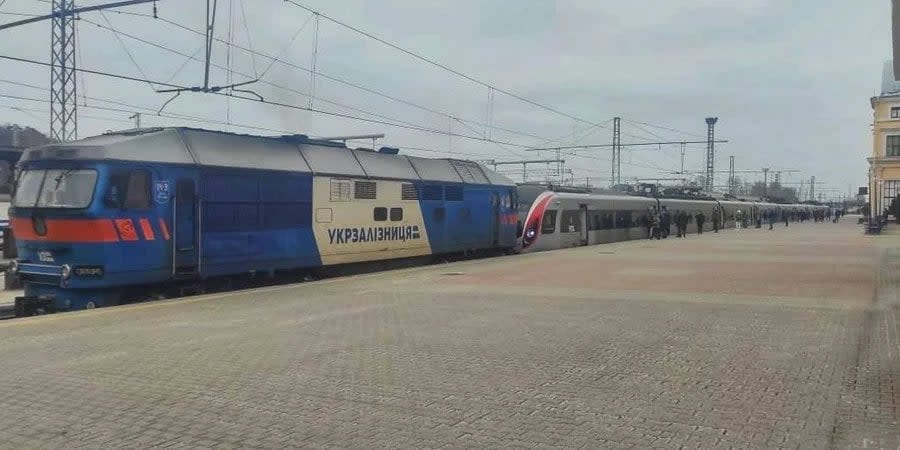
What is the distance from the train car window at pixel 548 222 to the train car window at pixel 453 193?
7949 millimetres

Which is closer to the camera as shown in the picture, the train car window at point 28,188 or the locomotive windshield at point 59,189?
the locomotive windshield at point 59,189

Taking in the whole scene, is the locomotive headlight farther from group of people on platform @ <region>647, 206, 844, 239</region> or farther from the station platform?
group of people on platform @ <region>647, 206, 844, 239</region>

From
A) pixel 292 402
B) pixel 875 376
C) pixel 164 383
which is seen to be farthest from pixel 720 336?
pixel 164 383

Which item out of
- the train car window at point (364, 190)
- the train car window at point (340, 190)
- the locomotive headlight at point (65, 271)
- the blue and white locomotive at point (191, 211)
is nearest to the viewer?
the locomotive headlight at point (65, 271)

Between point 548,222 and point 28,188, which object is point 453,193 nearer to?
point 548,222

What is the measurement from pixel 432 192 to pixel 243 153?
6799 millimetres

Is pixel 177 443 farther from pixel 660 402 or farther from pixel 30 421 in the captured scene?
pixel 660 402

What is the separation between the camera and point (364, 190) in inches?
717

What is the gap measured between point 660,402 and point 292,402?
3035mm

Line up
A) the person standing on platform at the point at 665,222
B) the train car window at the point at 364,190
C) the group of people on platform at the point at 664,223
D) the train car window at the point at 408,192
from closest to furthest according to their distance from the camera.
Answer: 1. the train car window at the point at 364,190
2. the train car window at the point at 408,192
3. the group of people on platform at the point at 664,223
4. the person standing on platform at the point at 665,222

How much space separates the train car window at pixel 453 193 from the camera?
21.6m

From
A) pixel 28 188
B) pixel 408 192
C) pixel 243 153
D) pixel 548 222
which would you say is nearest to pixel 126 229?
pixel 28 188

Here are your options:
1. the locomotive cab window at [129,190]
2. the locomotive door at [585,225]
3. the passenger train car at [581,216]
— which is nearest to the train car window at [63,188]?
the locomotive cab window at [129,190]

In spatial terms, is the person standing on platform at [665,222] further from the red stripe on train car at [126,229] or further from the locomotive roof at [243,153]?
the red stripe on train car at [126,229]
